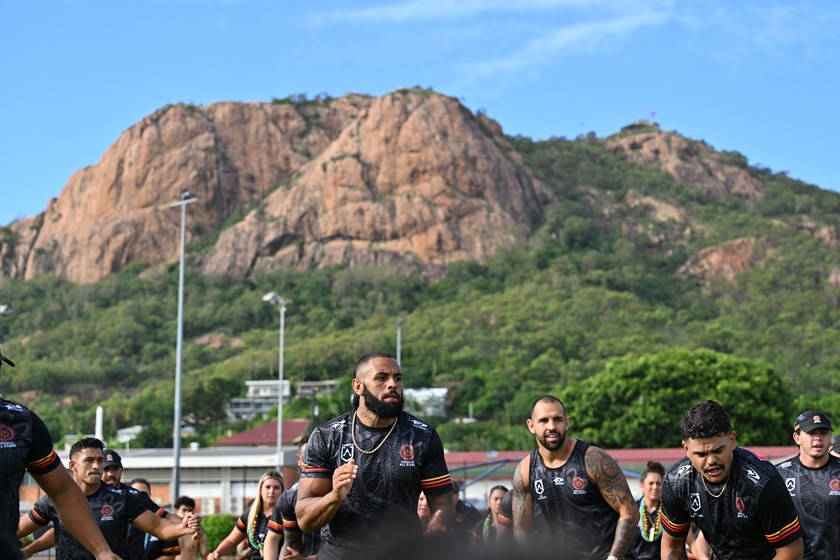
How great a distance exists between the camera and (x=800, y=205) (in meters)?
172

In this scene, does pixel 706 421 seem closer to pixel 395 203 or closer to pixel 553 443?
pixel 553 443

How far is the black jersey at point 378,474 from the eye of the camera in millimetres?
7859

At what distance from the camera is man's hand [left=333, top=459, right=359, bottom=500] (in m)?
7.12

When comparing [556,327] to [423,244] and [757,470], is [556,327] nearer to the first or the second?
[423,244]

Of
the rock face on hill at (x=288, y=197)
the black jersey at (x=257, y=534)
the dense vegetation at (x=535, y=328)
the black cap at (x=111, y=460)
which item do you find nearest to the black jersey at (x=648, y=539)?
the black jersey at (x=257, y=534)

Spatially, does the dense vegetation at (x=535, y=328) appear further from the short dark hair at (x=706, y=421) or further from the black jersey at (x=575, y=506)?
the short dark hair at (x=706, y=421)

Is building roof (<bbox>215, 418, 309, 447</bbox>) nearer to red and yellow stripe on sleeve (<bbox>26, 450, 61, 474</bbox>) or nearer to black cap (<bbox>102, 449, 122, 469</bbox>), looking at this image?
black cap (<bbox>102, 449, 122, 469</bbox>)

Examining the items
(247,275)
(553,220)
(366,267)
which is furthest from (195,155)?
(553,220)

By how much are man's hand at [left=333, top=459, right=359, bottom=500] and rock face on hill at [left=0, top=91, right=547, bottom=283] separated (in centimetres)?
14795

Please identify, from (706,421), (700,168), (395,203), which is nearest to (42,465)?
(706,421)

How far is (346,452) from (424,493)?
23.0 inches

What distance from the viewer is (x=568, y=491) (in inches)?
373

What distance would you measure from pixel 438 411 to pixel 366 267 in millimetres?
65138

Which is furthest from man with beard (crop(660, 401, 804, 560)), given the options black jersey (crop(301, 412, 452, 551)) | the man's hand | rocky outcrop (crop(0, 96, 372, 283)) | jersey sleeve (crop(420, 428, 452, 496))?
rocky outcrop (crop(0, 96, 372, 283))
